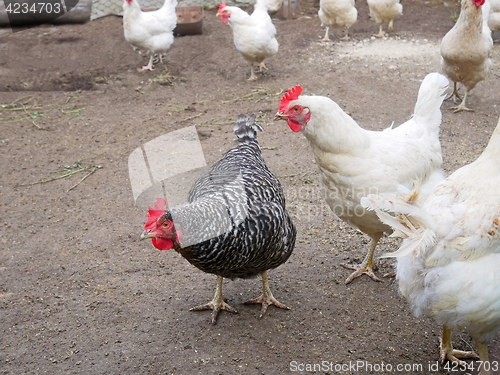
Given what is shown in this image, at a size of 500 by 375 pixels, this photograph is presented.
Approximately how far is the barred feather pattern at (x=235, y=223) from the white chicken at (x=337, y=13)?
6.11 metres

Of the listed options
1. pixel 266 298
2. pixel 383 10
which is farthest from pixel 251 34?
pixel 266 298

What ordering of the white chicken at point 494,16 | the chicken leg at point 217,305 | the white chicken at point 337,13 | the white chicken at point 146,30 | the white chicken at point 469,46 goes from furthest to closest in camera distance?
the white chicken at point 337,13
the white chicken at point 494,16
the white chicken at point 146,30
the white chicken at point 469,46
the chicken leg at point 217,305

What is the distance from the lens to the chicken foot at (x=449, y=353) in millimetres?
2719

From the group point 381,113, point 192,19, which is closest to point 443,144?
point 381,113

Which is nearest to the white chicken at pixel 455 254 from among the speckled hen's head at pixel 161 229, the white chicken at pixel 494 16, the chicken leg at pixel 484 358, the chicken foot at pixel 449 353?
the chicken leg at pixel 484 358

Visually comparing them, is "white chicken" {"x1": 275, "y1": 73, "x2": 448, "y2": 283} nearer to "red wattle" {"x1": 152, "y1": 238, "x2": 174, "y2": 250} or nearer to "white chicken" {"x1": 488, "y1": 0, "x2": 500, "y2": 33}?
"red wattle" {"x1": 152, "y1": 238, "x2": 174, "y2": 250}

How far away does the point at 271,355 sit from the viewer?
2.85m

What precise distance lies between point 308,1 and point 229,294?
909 centimetres

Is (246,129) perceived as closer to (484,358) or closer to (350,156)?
(350,156)

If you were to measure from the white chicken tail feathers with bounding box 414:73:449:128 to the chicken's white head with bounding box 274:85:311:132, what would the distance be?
106 centimetres

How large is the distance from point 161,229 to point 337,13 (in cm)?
709

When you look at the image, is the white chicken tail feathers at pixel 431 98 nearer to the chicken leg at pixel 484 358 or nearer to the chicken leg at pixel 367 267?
the chicken leg at pixel 367 267

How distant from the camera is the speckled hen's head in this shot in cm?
244

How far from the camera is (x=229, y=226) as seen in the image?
100 inches
